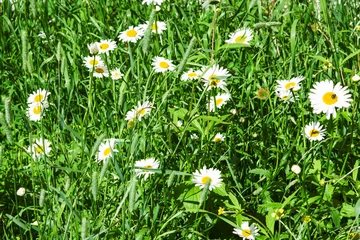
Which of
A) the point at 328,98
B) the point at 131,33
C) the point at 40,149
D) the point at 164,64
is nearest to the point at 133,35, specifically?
the point at 131,33

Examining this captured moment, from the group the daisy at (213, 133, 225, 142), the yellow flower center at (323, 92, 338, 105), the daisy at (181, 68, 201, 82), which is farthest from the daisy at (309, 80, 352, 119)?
the daisy at (181, 68, 201, 82)

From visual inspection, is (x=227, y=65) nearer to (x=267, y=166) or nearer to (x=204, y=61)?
(x=204, y=61)

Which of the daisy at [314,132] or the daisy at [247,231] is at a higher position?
the daisy at [314,132]

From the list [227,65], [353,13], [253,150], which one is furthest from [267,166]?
[353,13]

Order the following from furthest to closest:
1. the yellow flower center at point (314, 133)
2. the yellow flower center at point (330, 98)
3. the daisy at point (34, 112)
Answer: the daisy at point (34, 112) < the yellow flower center at point (314, 133) < the yellow flower center at point (330, 98)

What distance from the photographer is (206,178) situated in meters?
1.92

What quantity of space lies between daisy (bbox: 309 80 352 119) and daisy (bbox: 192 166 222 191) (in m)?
0.35

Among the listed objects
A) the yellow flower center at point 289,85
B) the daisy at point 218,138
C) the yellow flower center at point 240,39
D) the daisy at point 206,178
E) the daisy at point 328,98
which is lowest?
the daisy at point 206,178

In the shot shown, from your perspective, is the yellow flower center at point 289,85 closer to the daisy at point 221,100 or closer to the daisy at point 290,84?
the daisy at point 290,84

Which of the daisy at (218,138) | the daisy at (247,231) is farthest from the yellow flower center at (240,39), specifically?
the daisy at (247,231)

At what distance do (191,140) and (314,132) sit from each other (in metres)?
0.39

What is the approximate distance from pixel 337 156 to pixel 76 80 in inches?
41.3

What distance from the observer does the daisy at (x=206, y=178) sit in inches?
74.2

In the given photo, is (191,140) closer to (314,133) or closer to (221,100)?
(221,100)
